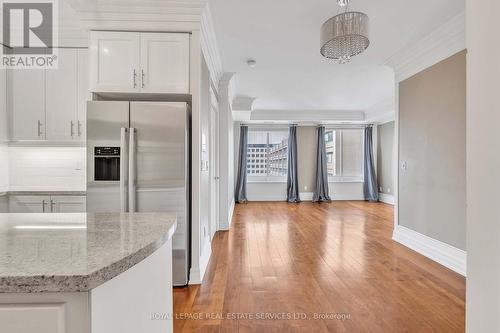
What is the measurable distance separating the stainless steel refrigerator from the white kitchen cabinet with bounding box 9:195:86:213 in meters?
0.70

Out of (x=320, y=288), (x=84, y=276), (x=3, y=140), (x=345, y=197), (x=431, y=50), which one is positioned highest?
(x=431, y=50)

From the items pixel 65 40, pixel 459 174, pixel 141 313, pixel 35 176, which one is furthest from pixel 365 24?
pixel 35 176

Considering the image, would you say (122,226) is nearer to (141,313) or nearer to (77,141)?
(141,313)

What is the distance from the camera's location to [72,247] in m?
0.77

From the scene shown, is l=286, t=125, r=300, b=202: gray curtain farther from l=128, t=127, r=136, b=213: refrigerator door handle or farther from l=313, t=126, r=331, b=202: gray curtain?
l=128, t=127, r=136, b=213: refrigerator door handle

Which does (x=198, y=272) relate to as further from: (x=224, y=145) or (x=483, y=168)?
(x=224, y=145)

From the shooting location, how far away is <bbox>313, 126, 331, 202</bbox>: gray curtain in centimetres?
757

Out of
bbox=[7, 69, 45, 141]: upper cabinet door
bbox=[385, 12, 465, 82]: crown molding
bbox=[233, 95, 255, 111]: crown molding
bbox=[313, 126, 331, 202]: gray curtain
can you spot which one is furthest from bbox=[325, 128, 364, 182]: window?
bbox=[7, 69, 45, 141]: upper cabinet door

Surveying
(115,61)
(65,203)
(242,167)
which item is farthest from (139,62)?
(242,167)

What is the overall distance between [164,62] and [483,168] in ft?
7.97

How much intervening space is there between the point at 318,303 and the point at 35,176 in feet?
11.4

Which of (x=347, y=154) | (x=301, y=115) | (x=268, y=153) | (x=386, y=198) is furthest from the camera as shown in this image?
(x=347, y=154)

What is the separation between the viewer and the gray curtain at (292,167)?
7516 mm

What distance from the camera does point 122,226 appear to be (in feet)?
3.38
